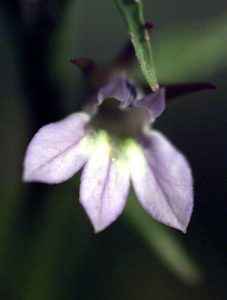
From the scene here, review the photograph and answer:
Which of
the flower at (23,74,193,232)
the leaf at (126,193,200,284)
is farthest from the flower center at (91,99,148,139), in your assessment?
the leaf at (126,193,200,284)

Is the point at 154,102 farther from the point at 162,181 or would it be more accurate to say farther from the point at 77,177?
the point at 77,177

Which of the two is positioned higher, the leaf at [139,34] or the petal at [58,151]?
the leaf at [139,34]

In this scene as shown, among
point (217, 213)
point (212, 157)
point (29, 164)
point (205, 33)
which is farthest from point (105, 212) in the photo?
point (212, 157)

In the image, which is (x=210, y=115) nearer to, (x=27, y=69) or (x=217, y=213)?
(x=217, y=213)

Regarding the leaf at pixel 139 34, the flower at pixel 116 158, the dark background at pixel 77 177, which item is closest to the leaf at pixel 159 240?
the dark background at pixel 77 177

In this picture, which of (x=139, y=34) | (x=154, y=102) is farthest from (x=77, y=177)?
(x=139, y=34)

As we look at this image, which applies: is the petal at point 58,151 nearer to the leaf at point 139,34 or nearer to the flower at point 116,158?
the flower at point 116,158
